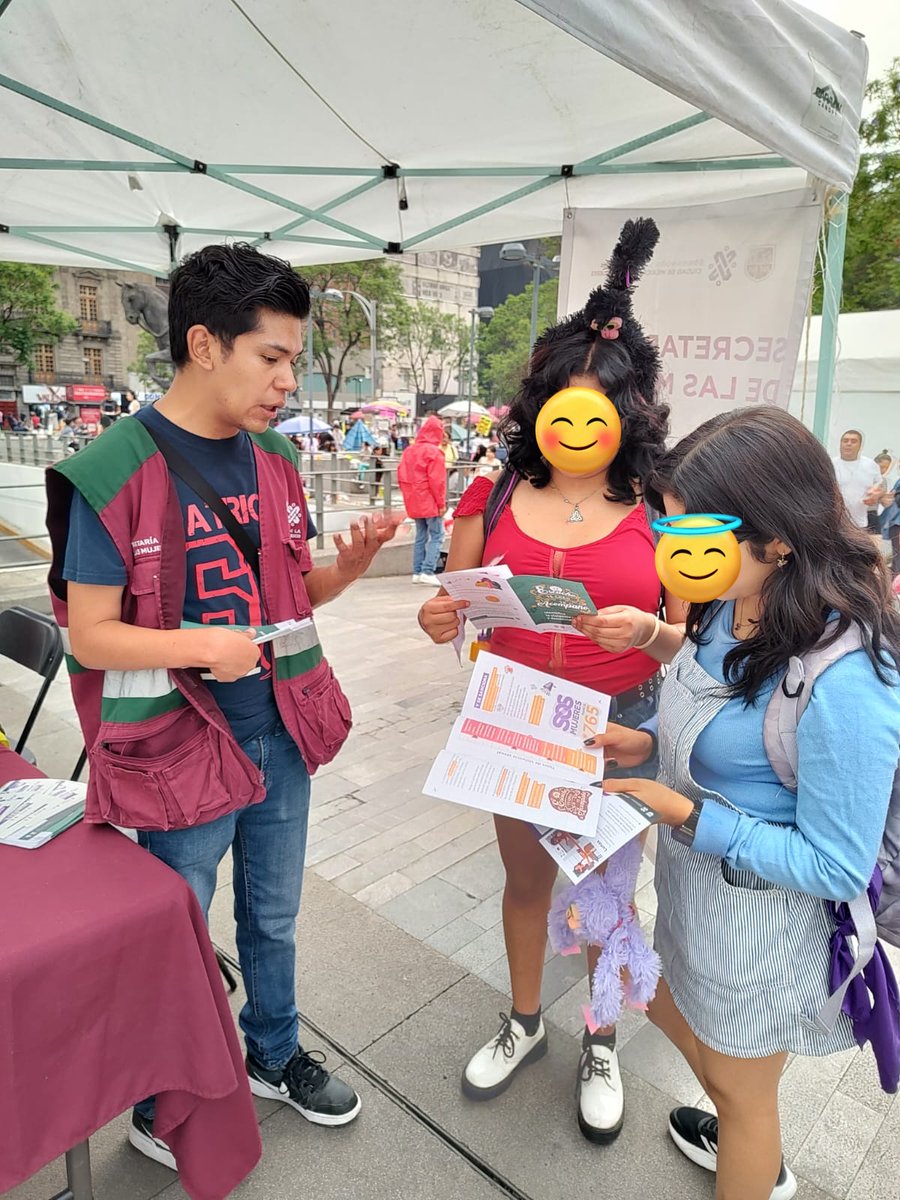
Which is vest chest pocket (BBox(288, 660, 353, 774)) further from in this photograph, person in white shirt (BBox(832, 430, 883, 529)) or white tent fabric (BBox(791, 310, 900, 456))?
white tent fabric (BBox(791, 310, 900, 456))

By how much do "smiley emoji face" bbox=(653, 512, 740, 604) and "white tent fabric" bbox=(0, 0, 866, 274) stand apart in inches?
39.7

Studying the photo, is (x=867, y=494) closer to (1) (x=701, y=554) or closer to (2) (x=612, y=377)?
(2) (x=612, y=377)

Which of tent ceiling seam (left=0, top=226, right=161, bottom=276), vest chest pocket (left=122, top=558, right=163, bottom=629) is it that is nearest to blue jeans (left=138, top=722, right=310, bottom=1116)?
vest chest pocket (left=122, top=558, right=163, bottom=629)

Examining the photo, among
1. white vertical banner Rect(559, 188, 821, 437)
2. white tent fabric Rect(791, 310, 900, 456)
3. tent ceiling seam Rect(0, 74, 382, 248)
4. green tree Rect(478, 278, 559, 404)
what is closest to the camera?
white vertical banner Rect(559, 188, 821, 437)

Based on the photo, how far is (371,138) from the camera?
10.9 feet

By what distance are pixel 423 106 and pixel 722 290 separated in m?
1.39

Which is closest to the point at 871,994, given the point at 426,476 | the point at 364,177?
the point at 364,177

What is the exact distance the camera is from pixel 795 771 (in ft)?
3.67

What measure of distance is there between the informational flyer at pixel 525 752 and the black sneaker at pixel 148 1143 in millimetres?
1060

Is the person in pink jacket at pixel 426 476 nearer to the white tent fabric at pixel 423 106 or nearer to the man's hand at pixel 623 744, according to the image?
the white tent fabric at pixel 423 106

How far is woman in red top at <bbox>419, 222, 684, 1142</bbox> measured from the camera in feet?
5.41

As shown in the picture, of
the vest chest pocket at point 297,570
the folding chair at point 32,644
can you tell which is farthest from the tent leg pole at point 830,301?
the folding chair at point 32,644

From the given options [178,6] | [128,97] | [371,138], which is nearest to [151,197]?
[128,97]

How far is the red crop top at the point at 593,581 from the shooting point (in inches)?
65.4
